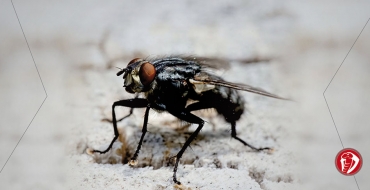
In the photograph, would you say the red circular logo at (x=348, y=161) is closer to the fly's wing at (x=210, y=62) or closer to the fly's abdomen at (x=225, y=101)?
the fly's abdomen at (x=225, y=101)

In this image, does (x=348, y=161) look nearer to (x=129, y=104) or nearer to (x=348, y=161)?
(x=348, y=161)

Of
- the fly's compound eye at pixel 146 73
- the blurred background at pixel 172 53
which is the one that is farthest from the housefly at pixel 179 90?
the blurred background at pixel 172 53

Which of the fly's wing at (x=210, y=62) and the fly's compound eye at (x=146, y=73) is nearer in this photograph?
the fly's compound eye at (x=146, y=73)

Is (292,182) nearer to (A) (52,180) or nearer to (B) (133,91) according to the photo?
(B) (133,91)

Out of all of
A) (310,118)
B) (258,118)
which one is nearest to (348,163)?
(310,118)

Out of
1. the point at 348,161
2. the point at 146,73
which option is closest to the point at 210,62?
the point at 146,73
